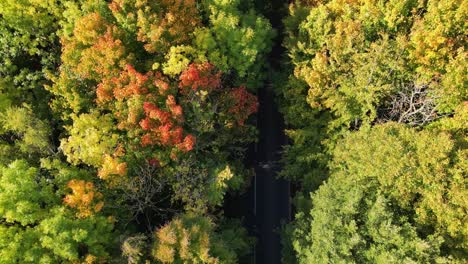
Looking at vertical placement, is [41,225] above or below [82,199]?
below

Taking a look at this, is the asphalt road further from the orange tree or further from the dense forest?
A: the orange tree

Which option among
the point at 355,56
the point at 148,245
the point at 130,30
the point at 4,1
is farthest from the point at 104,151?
the point at 355,56

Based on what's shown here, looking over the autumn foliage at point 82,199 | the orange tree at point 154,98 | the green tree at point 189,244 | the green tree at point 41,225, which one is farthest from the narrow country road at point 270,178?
the autumn foliage at point 82,199

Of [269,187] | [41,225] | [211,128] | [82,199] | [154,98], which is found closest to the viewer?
[41,225]

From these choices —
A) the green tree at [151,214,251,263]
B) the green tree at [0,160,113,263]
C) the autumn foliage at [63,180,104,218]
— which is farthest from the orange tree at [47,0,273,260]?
the green tree at [151,214,251,263]

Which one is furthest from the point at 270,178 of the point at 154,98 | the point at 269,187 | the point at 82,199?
the point at 82,199

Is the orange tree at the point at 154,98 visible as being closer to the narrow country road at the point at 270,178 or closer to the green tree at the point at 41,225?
the green tree at the point at 41,225

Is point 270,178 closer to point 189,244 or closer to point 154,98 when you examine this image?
point 154,98

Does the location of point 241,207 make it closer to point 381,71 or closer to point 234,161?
point 234,161
